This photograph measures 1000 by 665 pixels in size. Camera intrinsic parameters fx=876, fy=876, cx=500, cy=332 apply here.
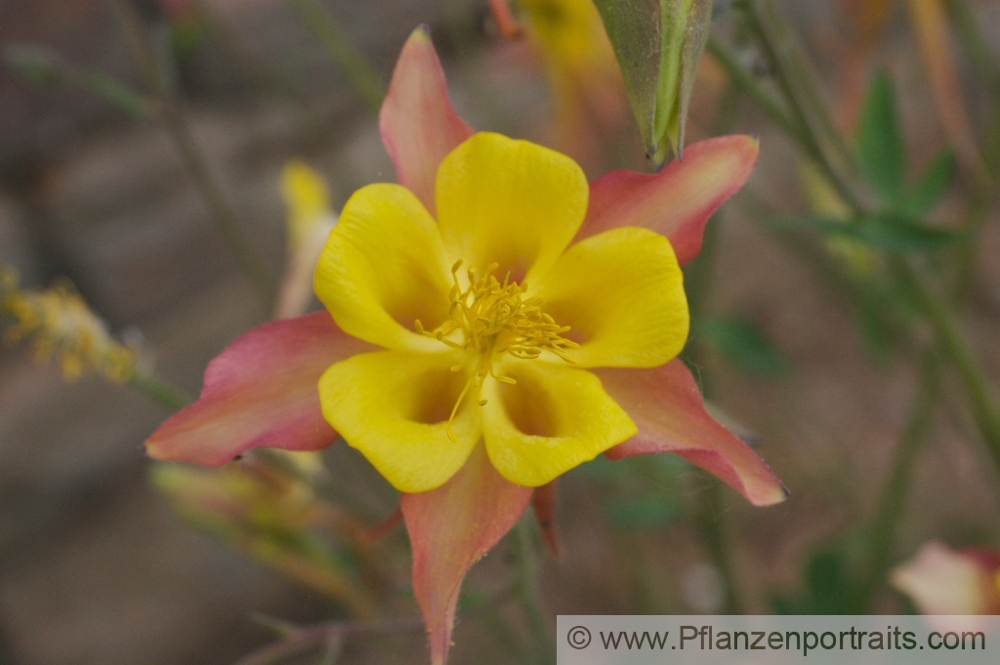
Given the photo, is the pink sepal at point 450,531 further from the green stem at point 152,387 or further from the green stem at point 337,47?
the green stem at point 337,47

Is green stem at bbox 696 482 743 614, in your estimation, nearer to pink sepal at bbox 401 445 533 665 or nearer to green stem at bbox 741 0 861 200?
green stem at bbox 741 0 861 200

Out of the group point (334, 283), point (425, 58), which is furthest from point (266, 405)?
point (425, 58)

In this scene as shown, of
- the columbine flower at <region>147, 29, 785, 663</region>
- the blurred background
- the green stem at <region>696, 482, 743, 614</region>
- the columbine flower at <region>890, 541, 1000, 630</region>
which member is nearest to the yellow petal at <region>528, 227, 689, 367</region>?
the columbine flower at <region>147, 29, 785, 663</region>

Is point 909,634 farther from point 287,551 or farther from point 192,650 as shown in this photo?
point 192,650

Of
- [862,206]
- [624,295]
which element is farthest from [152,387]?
[862,206]

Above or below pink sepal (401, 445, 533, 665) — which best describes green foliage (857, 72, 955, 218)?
below

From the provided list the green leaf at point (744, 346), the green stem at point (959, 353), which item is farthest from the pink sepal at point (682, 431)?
the green leaf at point (744, 346)
